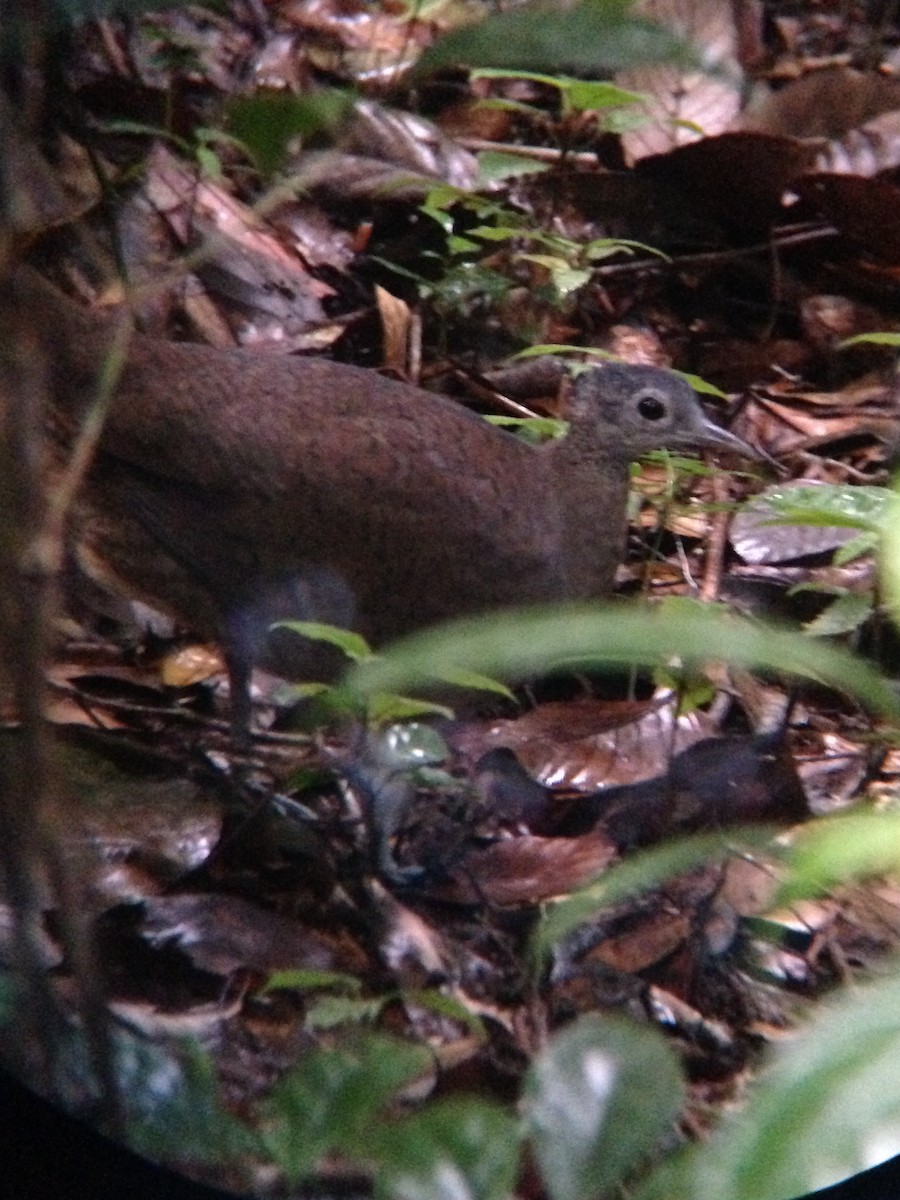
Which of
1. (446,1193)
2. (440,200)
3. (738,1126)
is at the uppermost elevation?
(440,200)

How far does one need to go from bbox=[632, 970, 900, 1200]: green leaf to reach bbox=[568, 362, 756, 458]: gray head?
125 centimetres

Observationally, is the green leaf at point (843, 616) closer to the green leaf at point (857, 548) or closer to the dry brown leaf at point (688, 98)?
the green leaf at point (857, 548)

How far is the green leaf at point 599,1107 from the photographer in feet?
2.89

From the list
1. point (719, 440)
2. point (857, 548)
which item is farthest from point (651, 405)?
point (857, 548)

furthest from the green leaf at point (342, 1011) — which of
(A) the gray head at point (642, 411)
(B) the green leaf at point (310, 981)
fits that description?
(A) the gray head at point (642, 411)

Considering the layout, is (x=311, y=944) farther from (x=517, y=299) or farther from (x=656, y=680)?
(x=517, y=299)

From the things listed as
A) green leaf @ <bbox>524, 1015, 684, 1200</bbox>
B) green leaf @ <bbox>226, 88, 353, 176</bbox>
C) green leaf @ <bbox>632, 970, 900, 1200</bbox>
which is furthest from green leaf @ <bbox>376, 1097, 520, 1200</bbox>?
green leaf @ <bbox>226, 88, 353, 176</bbox>

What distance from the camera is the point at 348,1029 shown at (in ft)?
3.45

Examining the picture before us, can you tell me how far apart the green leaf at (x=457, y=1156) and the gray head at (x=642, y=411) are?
1.19 m

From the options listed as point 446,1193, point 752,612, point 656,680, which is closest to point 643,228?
point 752,612

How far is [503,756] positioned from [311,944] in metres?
0.27

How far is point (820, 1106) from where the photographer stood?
0.71 meters

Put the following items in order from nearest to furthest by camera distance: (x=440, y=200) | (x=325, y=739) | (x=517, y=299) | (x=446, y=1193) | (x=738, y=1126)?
(x=738, y=1126), (x=446, y=1193), (x=325, y=739), (x=440, y=200), (x=517, y=299)

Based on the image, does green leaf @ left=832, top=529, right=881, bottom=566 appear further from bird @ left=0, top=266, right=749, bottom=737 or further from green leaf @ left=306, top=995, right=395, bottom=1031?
green leaf @ left=306, top=995, right=395, bottom=1031
